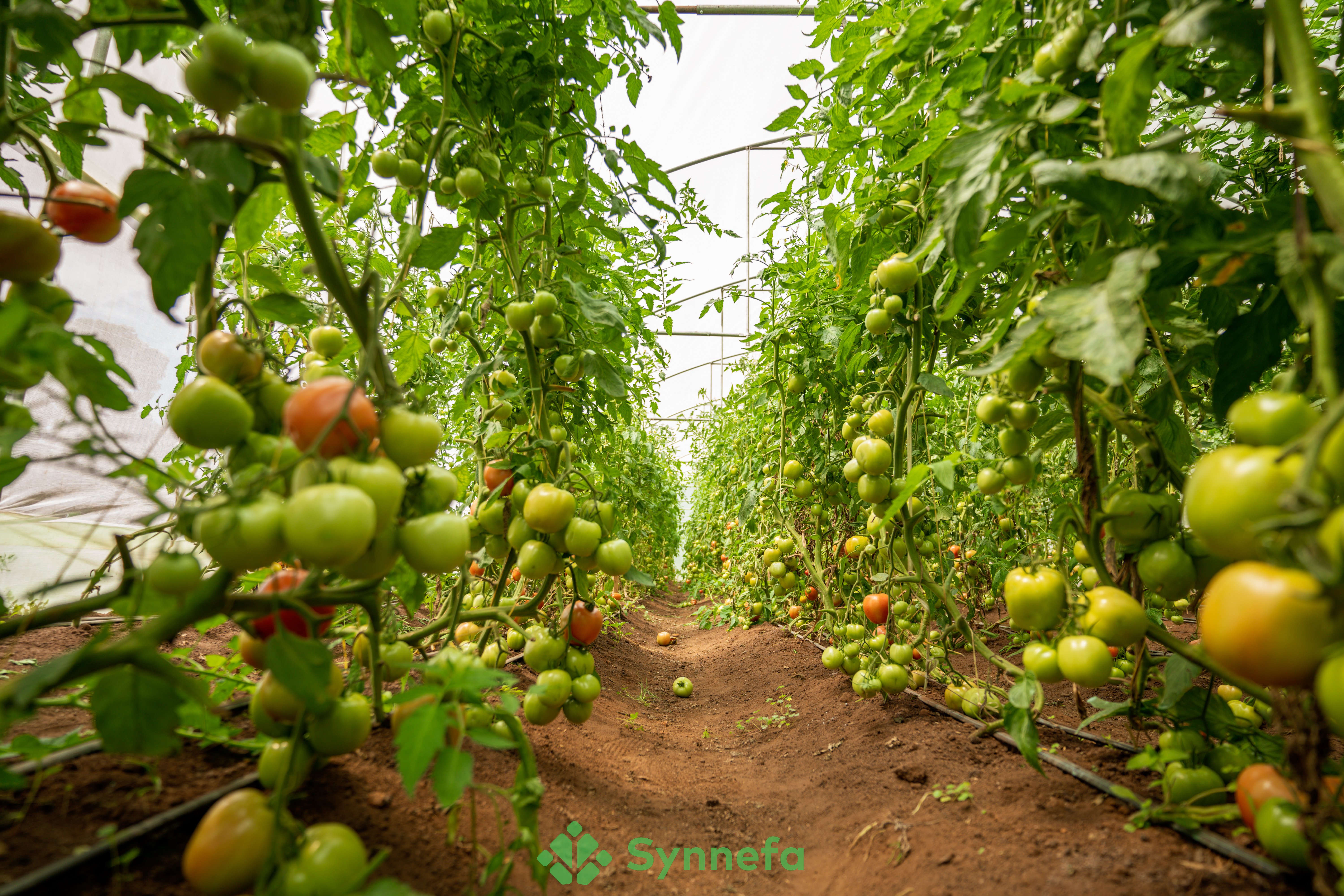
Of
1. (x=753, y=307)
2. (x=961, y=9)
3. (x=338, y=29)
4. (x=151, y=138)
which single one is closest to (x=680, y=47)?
(x=961, y=9)

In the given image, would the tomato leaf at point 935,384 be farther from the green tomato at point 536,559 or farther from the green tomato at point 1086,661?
the green tomato at point 536,559

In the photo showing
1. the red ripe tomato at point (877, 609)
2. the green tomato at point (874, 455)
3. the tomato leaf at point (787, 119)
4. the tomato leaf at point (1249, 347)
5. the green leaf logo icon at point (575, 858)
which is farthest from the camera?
the red ripe tomato at point (877, 609)

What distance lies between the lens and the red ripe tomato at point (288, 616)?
2.67 feet

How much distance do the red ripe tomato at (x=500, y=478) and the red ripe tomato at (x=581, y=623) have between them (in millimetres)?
322

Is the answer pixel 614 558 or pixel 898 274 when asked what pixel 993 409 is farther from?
pixel 614 558

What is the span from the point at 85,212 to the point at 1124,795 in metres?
1.76

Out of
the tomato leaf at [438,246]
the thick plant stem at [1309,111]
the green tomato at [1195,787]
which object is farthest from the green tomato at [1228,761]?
the tomato leaf at [438,246]

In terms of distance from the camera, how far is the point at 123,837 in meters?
0.70

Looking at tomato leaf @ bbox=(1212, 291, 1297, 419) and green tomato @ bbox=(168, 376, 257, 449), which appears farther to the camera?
tomato leaf @ bbox=(1212, 291, 1297, 419)

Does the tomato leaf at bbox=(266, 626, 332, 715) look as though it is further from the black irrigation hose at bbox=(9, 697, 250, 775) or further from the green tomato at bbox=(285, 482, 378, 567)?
the black irrigation hose at bbox=(9, 697, 250, 775)

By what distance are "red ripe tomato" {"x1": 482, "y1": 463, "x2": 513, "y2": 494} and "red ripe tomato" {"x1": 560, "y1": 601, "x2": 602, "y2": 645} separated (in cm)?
32

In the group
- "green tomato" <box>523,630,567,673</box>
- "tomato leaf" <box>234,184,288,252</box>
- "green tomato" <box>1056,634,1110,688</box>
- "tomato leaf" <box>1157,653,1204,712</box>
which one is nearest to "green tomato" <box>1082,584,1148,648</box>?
"green tomato" <box>1056,634,1110,688</box>

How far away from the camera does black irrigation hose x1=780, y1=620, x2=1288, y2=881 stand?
795mm

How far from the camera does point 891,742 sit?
1.86 meters
